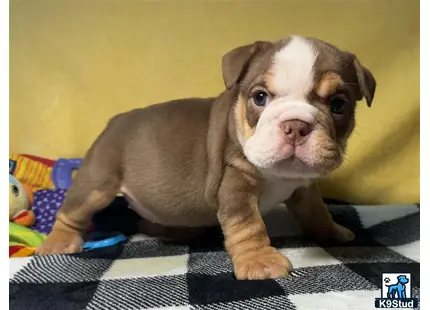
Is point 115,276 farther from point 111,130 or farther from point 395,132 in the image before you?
point 395,132

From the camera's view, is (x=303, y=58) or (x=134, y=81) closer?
(x=303, y=58)

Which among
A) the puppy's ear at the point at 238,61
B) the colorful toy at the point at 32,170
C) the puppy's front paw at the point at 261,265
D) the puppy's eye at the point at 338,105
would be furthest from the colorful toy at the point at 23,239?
the puppy's eye at the point at 338,105

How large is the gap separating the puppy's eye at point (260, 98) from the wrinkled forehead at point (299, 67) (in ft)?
0.09

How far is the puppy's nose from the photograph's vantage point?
1.21m

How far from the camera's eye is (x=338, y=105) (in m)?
1.35

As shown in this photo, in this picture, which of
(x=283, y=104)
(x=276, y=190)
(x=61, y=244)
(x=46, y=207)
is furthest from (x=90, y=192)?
(x=283, y=104)

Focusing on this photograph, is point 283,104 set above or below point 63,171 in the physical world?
above

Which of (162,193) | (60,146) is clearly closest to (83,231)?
(162,193)

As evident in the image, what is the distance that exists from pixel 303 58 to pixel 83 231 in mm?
898

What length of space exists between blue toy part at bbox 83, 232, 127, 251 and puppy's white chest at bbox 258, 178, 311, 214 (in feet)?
1.67

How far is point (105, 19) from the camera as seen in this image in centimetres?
200

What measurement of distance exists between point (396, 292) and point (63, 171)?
4.51ft

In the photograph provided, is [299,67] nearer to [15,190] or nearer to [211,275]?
[211,275]

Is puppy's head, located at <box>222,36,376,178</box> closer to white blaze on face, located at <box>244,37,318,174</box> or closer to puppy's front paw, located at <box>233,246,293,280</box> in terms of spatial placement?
white blaze on face, located at <box>244,37,318,174</box>
